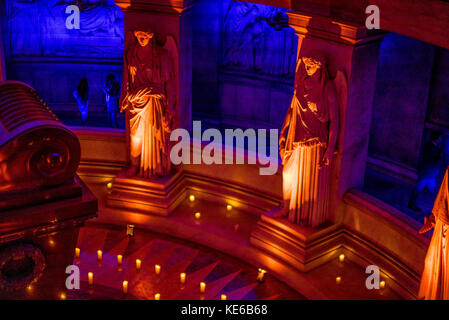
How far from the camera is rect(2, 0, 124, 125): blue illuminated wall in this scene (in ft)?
48.0

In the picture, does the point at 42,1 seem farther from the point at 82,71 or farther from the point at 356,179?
the point at 356,179

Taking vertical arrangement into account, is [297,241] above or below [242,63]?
below

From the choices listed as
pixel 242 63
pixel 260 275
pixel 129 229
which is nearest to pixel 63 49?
pixel 242 63

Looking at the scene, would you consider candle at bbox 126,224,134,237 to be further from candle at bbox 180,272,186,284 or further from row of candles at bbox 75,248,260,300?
candle at bbox 180,272,186,284

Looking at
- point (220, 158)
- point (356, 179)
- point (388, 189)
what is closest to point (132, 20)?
point (220, 158)

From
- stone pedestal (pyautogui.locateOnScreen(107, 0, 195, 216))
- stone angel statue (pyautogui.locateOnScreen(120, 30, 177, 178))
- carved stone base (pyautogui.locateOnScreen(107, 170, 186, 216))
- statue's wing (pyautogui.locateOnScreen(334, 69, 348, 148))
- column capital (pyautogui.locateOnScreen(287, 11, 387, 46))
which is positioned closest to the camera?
column capital (pyautogui.locateOnScreen(287, 11, 387, 46))

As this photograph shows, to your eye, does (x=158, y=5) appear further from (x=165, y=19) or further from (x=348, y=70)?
(x=348, y=70)

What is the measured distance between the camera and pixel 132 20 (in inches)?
420

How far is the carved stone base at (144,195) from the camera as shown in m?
11.0

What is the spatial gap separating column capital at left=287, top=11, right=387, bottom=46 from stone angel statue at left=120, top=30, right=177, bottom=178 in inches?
97.6

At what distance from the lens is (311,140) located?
30.1 feet

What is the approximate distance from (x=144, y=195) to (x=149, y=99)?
175cm

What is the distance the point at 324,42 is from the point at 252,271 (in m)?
3.70

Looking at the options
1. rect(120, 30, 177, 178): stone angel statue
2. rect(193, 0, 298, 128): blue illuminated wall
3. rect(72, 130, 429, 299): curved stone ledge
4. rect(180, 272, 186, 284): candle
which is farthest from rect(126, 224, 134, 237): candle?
rect(193, 0, 298, 128): blue illuminated wall
